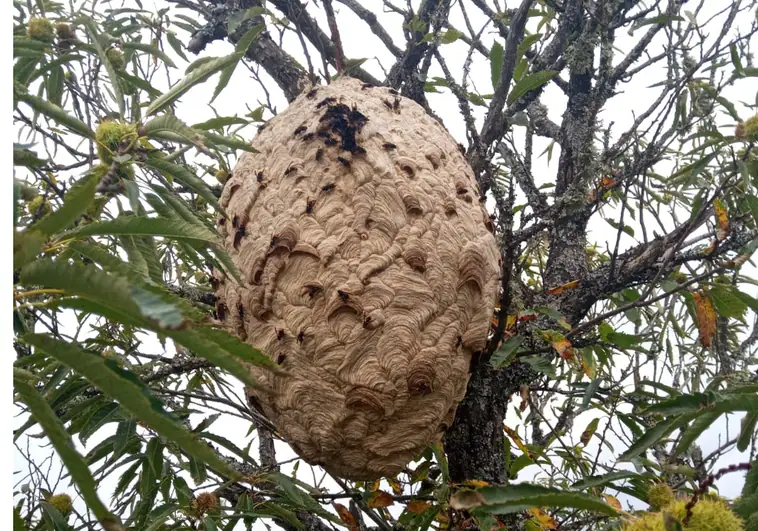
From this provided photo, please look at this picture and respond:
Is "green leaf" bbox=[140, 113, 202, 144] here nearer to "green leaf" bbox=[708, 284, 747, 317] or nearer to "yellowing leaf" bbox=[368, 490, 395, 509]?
"yellowing leaf" bbox=[368, 490, 395, 509]

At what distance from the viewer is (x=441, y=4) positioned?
2.06 meters

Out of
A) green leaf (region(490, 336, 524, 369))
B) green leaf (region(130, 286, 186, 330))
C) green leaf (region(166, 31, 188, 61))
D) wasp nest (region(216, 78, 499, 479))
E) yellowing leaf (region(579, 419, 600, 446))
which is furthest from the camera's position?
green leaf (region(166, 31, 188, 61))

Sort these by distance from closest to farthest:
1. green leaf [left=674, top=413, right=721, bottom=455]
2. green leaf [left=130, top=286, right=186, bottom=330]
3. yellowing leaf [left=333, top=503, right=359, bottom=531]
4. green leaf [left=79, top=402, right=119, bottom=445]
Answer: green leaf [left=130, top=286, right=186, bottom=330] < green leaf [left=674, top=413, right=721, bottom=455] < green leaf [left=79, top=402, right=119, bottom=445] < yellowing leaf [left=333, top=503, right=359, bottom=531]

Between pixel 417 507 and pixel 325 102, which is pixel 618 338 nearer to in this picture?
pixel 417 507

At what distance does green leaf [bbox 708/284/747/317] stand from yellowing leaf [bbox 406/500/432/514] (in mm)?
1039

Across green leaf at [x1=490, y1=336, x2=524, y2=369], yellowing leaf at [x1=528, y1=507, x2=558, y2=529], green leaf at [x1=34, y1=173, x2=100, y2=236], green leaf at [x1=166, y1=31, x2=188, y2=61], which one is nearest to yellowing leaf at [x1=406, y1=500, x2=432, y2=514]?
yellowing leaf at [x1=528, y1=507, x2=558, y2=529]

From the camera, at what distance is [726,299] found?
6.23ft

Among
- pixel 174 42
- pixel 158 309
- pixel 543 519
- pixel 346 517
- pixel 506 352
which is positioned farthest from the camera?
pixel 174 42

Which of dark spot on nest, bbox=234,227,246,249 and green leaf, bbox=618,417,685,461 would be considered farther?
dark spot on nest, bbox=234,227,246,249

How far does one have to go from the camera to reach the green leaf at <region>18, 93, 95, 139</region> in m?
1.14

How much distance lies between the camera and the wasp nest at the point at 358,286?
4.45 feet

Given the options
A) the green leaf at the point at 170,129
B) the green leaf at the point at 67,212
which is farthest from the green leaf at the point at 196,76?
the green leaf at the point at 67,212

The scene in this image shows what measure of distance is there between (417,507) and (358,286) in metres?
Answer: 0.73

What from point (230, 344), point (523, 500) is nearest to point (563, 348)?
point (523, 500)
